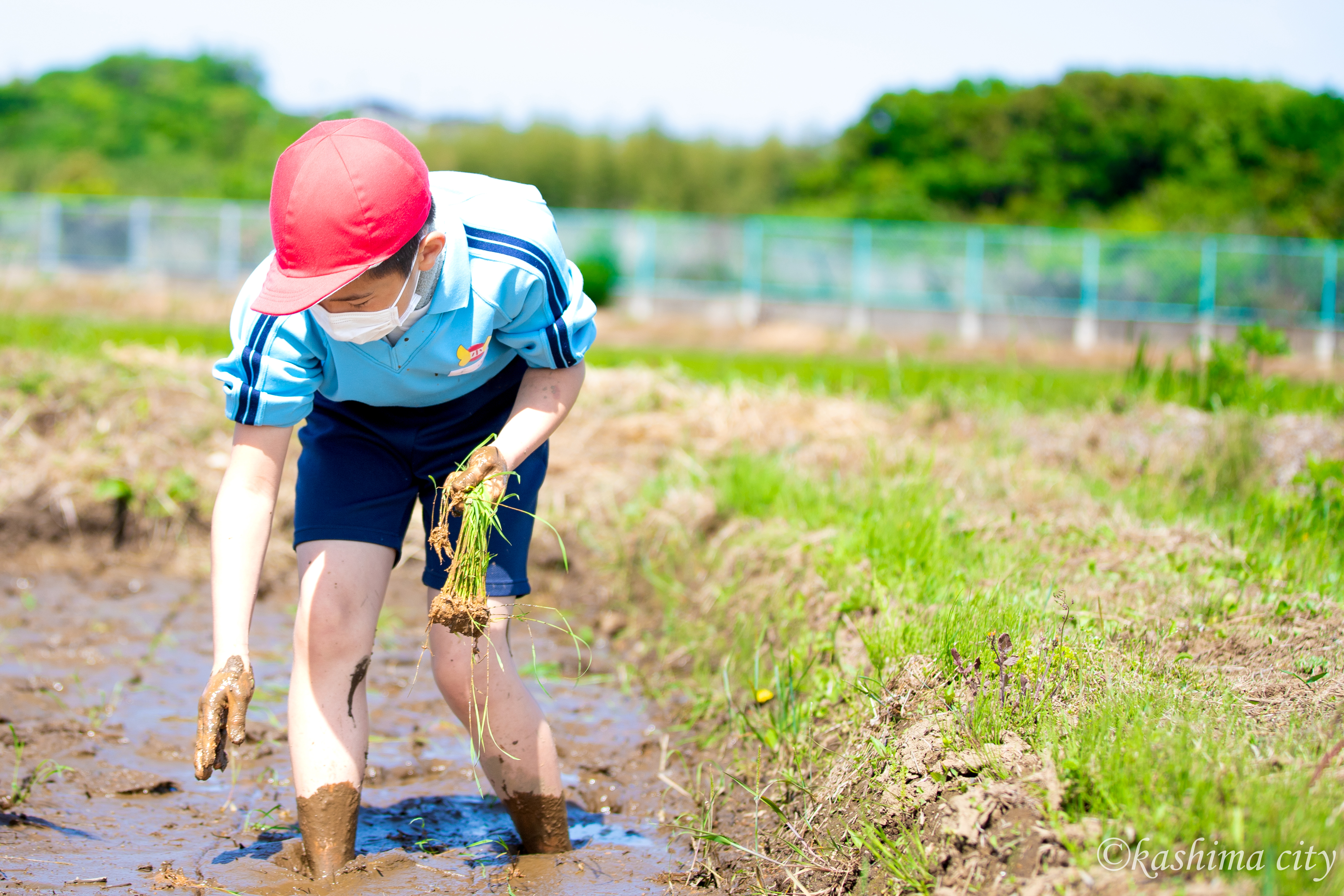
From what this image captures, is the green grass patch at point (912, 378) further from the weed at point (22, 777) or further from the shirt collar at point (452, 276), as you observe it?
the weed at point (22, 777)

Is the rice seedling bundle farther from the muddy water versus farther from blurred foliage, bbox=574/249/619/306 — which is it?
blurred foliage, bbox=574/249/619/306

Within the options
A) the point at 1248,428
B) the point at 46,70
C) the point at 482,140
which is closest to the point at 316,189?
the point at 1248,428

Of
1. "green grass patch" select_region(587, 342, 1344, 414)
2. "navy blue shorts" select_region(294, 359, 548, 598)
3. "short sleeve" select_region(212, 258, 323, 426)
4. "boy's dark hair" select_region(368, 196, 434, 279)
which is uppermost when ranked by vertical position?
"boy's dark hair" select_region(368, 196, 434, 279)

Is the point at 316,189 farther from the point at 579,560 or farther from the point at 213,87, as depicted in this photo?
the point at 213,87

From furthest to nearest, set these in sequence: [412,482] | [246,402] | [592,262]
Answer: [592,262] → [412,482] → [246,402]

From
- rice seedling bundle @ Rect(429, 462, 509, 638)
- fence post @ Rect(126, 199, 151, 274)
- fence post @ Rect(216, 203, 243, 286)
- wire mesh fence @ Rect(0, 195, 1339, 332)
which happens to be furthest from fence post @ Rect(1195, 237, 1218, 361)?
fence post @ Rect(126, 199, 151, 274)

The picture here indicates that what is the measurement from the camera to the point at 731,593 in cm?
383

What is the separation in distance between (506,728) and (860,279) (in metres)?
21.6

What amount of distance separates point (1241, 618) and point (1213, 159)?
3707cm

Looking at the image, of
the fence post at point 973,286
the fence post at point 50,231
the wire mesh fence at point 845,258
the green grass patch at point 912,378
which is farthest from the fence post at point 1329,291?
the fence post at point 50,231

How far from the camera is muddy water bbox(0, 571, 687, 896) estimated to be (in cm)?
236

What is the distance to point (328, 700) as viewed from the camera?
231 cm

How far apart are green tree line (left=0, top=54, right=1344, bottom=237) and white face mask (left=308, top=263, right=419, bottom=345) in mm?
29448

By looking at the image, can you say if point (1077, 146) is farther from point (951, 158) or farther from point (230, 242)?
point (230, 242)
